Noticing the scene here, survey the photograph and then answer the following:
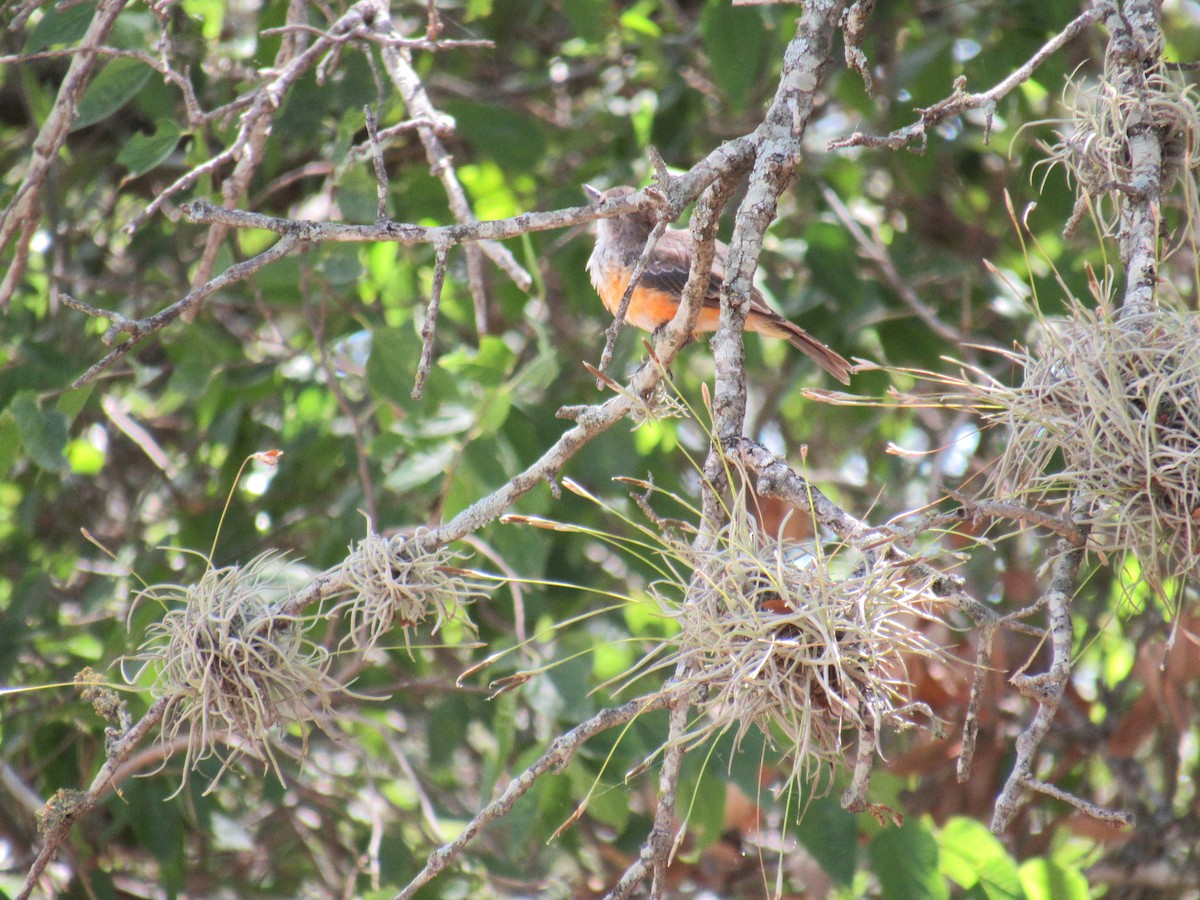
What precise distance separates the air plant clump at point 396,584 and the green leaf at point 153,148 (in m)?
1.56

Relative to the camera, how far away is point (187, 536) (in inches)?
173

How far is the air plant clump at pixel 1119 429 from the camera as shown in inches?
66.8

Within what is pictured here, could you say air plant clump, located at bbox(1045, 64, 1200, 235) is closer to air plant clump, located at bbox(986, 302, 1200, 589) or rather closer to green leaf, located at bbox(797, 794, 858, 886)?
air plant clump, located at bbox(986, 302, 1200, 589)

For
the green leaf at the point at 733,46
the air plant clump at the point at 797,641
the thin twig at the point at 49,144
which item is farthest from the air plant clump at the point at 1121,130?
the thin twig at the point at 49,144

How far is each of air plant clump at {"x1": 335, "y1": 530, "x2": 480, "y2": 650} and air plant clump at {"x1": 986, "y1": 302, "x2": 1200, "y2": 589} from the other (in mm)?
1012

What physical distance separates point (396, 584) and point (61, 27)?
2128mm

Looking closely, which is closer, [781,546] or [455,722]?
[781,546]

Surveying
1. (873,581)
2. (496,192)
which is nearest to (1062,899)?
(873,581)

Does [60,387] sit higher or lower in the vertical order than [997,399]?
higher

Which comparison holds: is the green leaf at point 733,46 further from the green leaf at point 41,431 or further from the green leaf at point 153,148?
the green leaf at point 41,431

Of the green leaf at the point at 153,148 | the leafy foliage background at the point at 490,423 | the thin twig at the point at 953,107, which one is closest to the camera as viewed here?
the thin twig at the point at 953,107

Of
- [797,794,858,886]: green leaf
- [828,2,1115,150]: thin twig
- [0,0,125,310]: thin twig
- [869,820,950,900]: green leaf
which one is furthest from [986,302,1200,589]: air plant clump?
[0,0,125,310]: thin twig

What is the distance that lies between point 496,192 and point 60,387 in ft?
5.97

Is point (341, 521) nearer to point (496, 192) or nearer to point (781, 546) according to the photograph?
point (496, 192)
